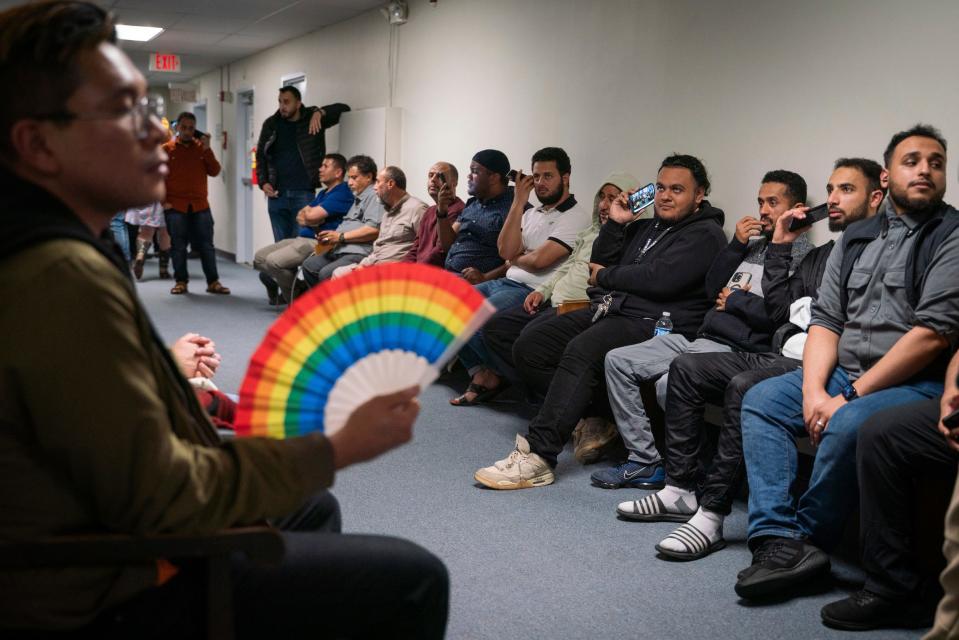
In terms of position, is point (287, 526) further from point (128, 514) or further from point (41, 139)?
point (41, 139)

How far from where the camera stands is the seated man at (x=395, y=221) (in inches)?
228

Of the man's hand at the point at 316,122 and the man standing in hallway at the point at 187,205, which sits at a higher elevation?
the man's hand at the point at 316,122

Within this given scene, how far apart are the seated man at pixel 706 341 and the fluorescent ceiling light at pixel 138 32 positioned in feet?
24.5

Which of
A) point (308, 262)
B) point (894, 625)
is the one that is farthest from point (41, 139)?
point (308, 262)

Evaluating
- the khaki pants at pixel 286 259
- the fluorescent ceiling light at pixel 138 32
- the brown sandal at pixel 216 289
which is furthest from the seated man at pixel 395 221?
the fluorescent ceiling light at pixel 138 32

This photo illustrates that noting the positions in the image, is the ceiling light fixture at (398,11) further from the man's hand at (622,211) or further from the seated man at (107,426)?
the seated man at (107,426)

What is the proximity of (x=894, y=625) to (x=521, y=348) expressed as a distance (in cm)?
190

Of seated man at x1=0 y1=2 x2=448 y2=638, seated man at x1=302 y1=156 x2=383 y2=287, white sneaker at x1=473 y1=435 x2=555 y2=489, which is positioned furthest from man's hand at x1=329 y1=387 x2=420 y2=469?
seated man at x1=302 y1=156 x2=383 y2=287

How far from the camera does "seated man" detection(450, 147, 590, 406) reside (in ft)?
14.0

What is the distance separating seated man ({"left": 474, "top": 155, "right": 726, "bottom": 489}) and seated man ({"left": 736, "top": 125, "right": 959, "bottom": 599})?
2.33 ft

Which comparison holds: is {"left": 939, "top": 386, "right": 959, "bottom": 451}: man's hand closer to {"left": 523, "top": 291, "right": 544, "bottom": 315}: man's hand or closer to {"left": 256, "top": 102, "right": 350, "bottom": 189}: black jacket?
{"left": 523, "top": 291, "right": 544, "bottom": 315}: man's hand

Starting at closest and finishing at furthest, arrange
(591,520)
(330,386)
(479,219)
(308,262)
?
(330,386), (591,520), (479,219), (308,262)

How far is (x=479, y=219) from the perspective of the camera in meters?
4.80

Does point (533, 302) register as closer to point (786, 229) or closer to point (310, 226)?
point (786, 229)
